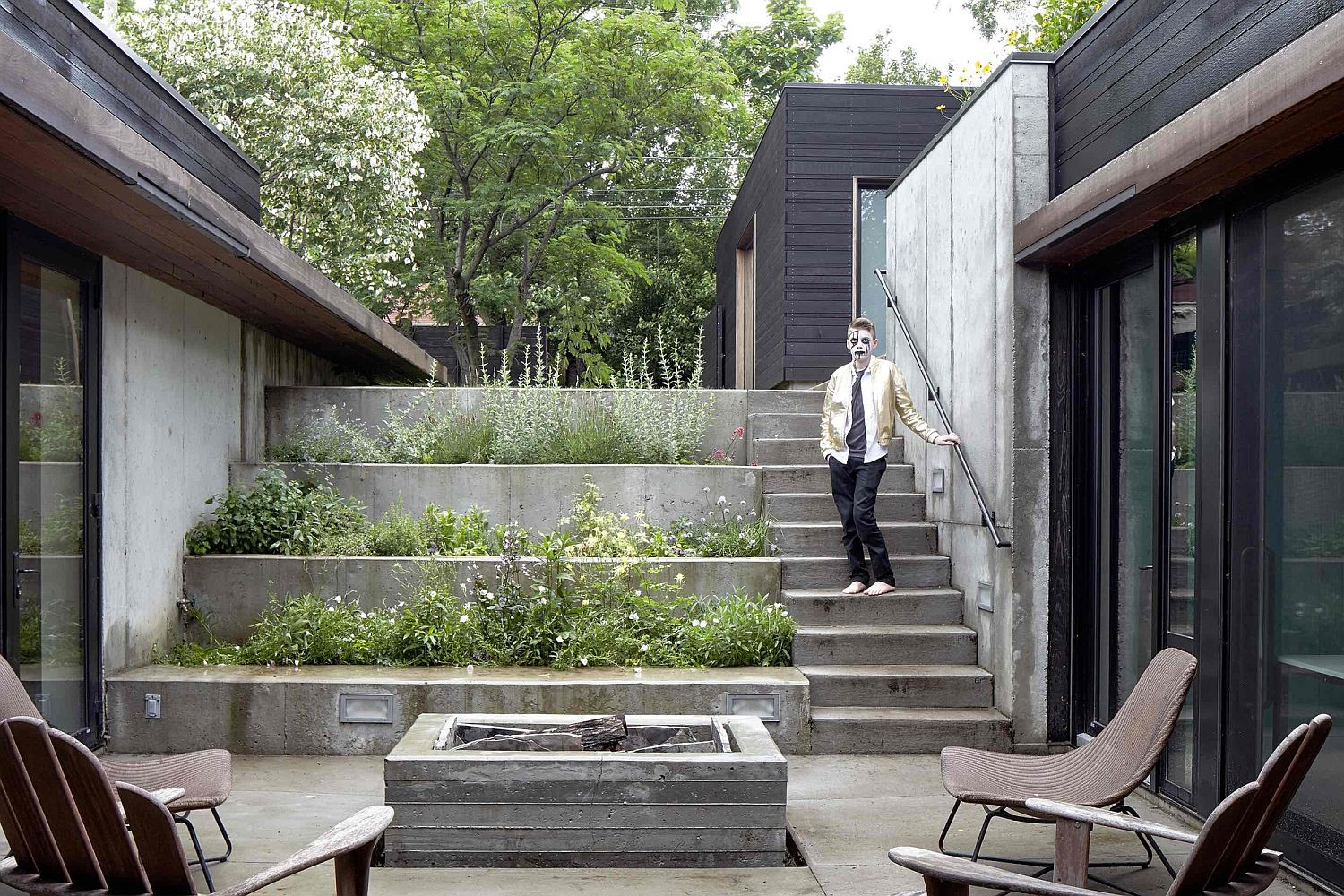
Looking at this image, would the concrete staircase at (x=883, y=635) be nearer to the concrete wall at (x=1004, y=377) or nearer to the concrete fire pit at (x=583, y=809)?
the concrete wall at (x=1004, y=377)

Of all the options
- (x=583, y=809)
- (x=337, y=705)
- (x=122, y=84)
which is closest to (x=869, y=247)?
(x=122, y=84)

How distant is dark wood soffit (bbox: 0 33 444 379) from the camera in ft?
12.7

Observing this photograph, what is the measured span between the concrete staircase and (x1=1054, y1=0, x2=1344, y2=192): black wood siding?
274cm

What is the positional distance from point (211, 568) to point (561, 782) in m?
3.93

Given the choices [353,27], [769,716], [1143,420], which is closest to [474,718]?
[769,716]

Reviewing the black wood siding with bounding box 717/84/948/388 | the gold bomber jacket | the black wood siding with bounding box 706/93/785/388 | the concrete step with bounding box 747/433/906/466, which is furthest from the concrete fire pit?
the black wood siding with bounding box 706/93/785/388

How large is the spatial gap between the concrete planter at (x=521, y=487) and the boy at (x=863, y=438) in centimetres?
125

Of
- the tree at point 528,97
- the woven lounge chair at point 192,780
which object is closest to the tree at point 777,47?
the tree at point 528,97

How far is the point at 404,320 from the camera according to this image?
60.2ft

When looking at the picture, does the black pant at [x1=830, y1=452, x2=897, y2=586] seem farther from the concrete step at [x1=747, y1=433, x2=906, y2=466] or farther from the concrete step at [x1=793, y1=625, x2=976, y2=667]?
the concrete step at [x1=747, y1=433, x2=906, y2=466]

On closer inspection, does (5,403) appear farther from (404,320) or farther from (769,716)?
(404,320)

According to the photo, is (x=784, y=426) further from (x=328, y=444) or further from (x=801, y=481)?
(x=328, y=444)

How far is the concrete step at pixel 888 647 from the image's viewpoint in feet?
22.7

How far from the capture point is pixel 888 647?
699cm
